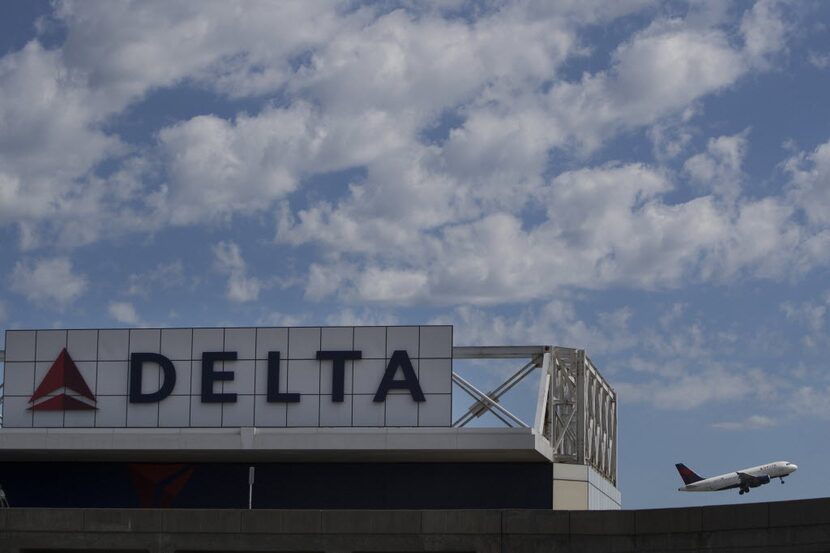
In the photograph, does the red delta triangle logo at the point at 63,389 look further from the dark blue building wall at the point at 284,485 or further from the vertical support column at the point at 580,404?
the vertical support column at the point at 580,404

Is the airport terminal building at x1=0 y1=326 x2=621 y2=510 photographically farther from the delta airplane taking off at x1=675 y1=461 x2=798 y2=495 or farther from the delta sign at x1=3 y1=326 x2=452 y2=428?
the delta airplane taking off at x1=675 y1=461 x2=798 y2=495

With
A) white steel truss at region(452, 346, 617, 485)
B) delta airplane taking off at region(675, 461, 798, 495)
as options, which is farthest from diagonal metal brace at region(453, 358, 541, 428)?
delta airplane taking off at region(675, 461, 798, 495)

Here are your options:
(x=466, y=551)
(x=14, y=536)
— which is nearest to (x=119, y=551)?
(x=14, y=536)

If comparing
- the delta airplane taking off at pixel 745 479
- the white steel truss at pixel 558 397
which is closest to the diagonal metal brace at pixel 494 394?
the white steel truss at pixel 558 397

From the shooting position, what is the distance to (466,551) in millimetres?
43500

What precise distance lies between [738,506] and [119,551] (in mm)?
18733

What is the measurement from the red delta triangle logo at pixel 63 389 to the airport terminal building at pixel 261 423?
5 cm

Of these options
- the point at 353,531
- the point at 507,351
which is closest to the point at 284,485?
the point at 507,351

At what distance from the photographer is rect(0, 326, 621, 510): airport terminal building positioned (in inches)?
2339

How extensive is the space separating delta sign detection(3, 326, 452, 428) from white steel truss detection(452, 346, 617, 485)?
3.34 m

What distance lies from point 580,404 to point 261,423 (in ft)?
47.7

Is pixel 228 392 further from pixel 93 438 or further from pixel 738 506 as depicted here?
pixel 738 506

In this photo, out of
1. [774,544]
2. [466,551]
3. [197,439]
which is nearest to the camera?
[774,544]

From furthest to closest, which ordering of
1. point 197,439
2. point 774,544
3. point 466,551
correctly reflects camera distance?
point 197,439 < point 466,551 < point 774,544
